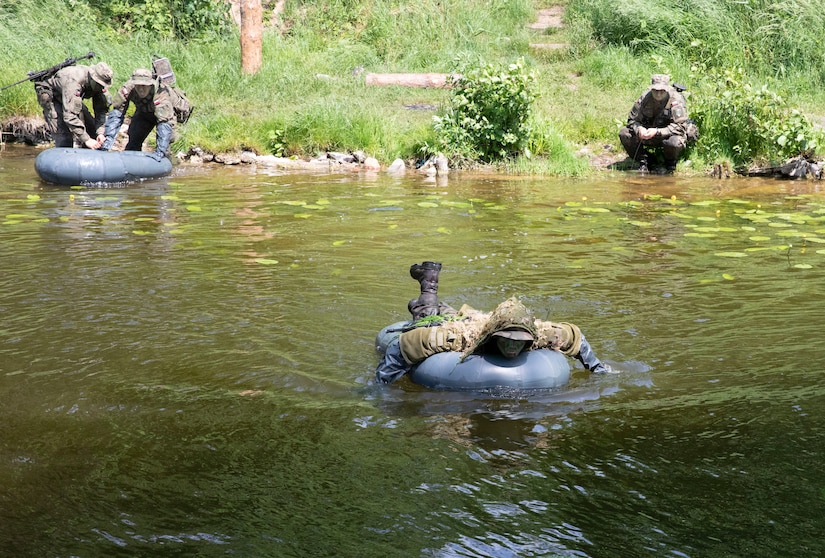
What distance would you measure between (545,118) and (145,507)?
1134 cm

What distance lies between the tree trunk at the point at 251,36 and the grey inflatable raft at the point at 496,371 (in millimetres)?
12313

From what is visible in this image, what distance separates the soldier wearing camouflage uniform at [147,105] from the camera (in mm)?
12797

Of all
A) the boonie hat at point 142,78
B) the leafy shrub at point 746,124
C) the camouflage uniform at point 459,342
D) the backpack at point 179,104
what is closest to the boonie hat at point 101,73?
the boonie hat at point 142,78

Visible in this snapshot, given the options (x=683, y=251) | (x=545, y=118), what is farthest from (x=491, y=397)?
(x=545, y=118)

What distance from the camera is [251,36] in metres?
16.7

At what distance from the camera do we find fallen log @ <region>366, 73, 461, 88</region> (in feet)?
55.3

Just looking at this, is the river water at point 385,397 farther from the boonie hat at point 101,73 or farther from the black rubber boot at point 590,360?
the boonie hat at point 101,73

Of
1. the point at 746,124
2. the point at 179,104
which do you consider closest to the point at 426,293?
the point at 179,104

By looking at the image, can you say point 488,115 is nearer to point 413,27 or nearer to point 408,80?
point 408,80

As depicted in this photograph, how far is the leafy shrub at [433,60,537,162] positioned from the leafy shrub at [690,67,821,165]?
2632 mm

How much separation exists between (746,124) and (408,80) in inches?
235

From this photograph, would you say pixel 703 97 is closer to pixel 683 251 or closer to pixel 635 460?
pixel 683 251

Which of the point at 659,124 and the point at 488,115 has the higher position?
the point at 488,115

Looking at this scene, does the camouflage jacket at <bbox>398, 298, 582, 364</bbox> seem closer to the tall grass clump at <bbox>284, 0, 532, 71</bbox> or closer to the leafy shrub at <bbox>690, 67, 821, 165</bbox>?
the leafy shrub at <bbox>690, 67, 821, 165</bbox>
